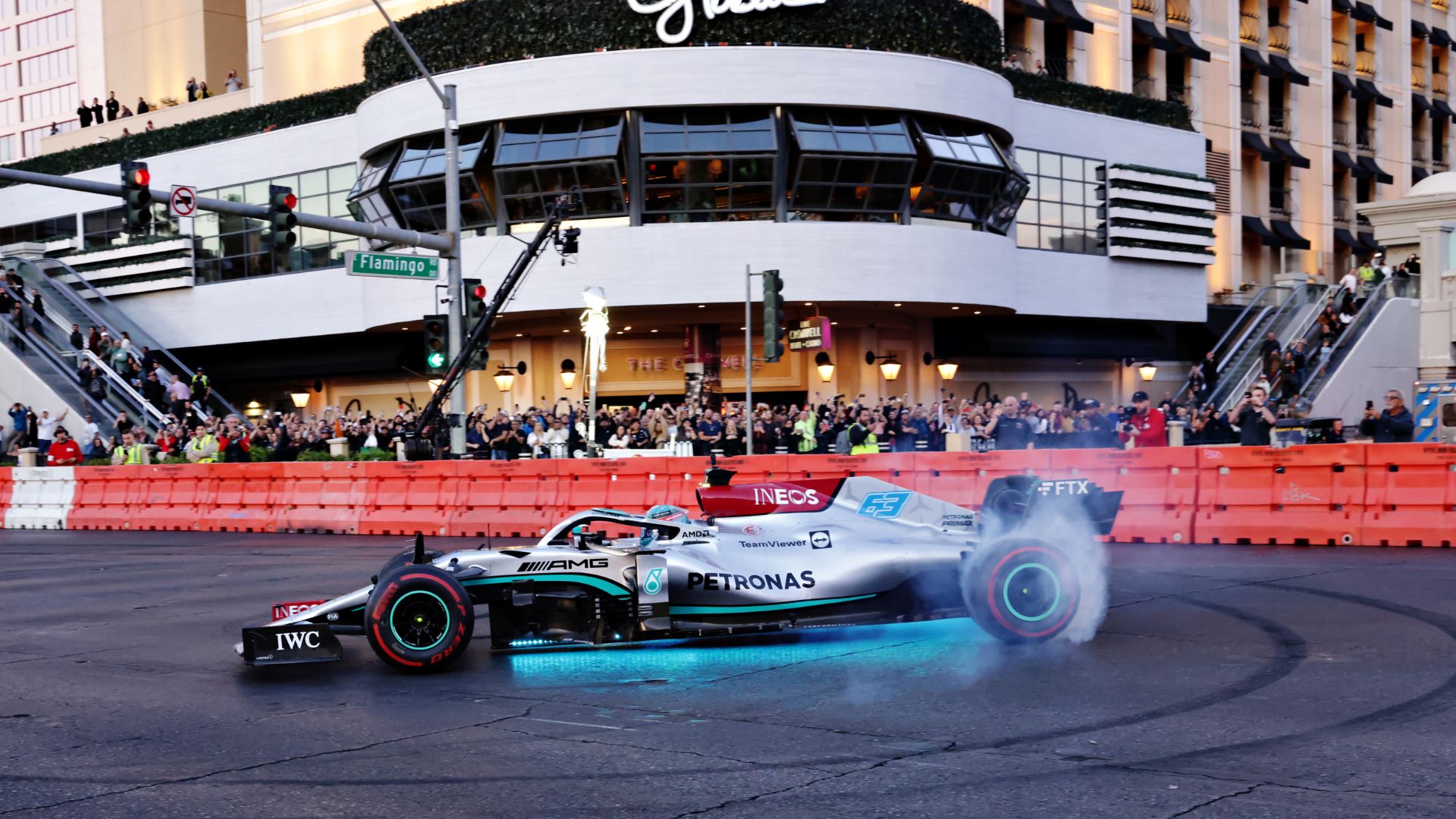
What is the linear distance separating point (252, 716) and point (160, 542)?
15.4 metres

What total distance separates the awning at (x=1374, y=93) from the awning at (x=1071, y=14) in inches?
772

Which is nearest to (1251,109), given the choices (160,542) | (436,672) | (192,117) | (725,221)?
(725,221)

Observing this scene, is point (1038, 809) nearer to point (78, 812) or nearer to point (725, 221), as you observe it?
point (78, 812)

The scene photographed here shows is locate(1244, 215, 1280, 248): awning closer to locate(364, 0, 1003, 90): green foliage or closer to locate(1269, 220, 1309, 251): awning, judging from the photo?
locate(1269, 220, 1309, 251): awning

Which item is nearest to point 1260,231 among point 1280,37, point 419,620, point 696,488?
point 1280,37

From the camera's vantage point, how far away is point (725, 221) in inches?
1337

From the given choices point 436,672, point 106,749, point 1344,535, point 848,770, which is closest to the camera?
point 848,770

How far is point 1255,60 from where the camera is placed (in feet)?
162

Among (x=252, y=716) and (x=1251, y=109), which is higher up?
(x=1251, y=109)

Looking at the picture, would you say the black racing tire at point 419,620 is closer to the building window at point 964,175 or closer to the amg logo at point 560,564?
the amg logo at point 560,564

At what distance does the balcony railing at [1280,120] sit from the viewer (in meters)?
51.5

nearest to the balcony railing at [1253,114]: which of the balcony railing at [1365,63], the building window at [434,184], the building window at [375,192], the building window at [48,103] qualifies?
the balcony railing at [1365,63]

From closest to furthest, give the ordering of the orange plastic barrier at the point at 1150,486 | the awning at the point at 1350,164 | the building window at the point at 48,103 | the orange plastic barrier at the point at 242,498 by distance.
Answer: the orange plastic barrier at the point at 1150,486
the orange plastic barrier at the point at 242,498
the awning at the point at 1350,164
the building window at the point at 48,103

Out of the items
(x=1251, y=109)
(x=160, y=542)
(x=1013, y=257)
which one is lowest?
(x=160, y=542)
